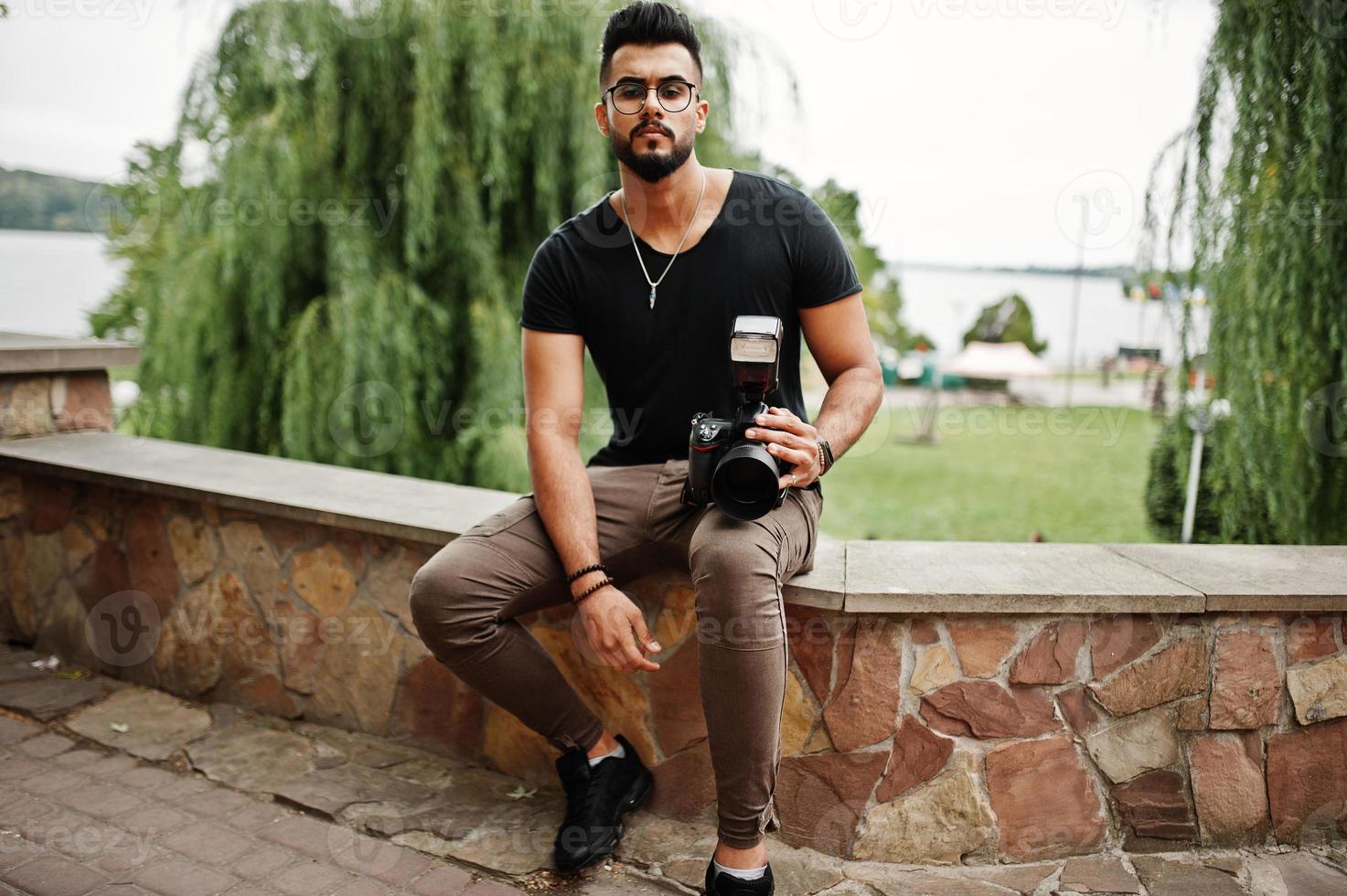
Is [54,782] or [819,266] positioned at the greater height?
[819,266]

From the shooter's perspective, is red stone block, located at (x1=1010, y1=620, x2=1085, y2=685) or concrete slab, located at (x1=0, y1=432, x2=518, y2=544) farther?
concrete slab, located at (x1=0, y1=432, x2=518, y2=544)

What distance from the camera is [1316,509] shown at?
2748mm

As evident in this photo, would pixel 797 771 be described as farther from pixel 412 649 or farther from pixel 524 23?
pixel 524 23

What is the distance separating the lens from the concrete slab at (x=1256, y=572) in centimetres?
164

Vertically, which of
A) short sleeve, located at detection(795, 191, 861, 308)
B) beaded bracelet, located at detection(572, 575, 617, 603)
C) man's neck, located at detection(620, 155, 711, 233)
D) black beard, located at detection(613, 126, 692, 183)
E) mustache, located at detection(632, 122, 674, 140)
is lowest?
beaded bracelet, located at detection(572, 575, 617, 603)

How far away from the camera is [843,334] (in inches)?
70.9

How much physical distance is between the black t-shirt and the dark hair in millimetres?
290

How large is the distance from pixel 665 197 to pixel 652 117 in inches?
6.1

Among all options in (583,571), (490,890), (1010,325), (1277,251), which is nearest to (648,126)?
(583,571)

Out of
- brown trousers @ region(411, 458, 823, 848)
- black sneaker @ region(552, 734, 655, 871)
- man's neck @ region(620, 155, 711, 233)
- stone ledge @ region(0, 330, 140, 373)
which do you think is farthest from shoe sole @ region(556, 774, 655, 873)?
stone ledge @ region(0, 330, 140, 373)

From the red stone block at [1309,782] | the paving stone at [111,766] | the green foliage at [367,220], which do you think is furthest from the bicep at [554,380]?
the green foliage at [367,220]

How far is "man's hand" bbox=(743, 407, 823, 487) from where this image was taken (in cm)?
152

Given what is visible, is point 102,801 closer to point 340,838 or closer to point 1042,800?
point 340,838

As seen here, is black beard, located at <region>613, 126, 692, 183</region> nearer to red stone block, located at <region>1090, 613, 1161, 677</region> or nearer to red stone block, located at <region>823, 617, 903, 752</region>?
red stone block, located at <region>823, 617, 903, 752</region>
